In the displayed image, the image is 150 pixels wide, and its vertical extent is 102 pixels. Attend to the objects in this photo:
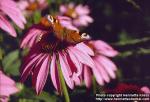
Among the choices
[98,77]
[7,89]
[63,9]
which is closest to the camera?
[7,89]

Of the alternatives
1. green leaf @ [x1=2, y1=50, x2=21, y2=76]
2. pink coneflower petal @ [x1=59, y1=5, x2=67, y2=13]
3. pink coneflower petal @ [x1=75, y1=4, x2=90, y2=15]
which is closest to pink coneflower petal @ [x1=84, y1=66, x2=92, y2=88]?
green leaf @ [x1=2, y1=50, x2=21, y2=76]

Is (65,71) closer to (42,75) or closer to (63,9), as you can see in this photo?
(42,75)

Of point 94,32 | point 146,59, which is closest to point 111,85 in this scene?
point 146,59

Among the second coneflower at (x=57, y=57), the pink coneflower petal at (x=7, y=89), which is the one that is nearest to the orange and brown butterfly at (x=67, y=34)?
the second coneflower at (x=57, y=57)

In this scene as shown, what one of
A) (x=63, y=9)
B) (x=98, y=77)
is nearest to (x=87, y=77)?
(x=98, y=77)

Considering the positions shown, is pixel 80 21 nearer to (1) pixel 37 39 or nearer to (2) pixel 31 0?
(2) pixel 31 0

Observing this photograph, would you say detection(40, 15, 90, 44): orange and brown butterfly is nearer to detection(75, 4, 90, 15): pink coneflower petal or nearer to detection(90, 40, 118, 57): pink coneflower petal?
detection(90, 40, 118, 57): pink coneflower petal
